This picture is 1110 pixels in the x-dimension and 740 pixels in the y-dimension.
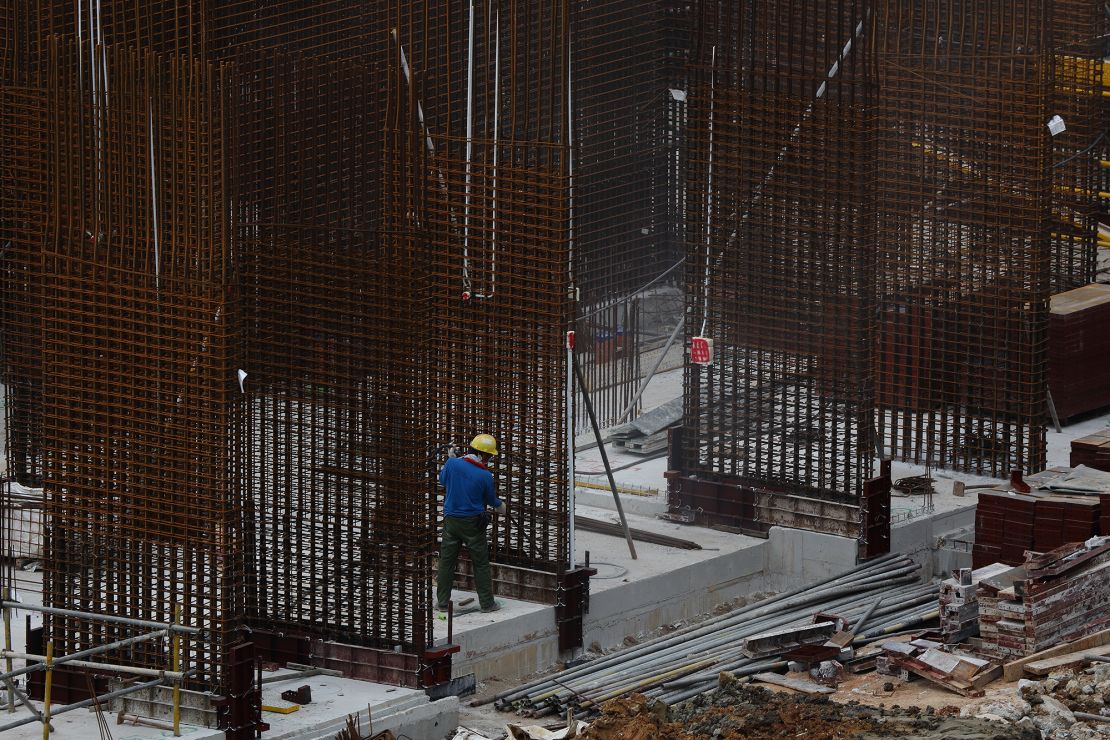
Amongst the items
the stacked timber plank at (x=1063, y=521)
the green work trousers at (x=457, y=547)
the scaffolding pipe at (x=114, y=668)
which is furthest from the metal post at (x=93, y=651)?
the stacked timber plank at (x=1063, y=521)

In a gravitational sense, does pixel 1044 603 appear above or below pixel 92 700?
above

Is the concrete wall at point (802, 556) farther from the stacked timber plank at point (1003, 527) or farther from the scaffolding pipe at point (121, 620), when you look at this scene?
the scaffolding pipe at point (121, 620)

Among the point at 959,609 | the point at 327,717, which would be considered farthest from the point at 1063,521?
the point at 327,717

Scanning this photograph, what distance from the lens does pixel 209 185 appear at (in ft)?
51.1

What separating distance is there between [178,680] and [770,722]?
414 centimetres

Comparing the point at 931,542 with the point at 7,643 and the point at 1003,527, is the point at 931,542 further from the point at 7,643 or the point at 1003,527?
the point at 7,643

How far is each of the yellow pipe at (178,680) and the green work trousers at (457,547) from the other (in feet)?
9.63

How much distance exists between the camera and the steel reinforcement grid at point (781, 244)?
21109 millimetres

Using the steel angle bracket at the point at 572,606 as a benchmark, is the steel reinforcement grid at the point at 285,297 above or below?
above

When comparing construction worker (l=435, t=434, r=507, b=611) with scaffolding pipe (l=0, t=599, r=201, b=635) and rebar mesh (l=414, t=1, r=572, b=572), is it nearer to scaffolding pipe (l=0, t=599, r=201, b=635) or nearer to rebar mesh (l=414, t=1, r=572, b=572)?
rebar mesh (l=414, t=1, r=572, b=572)

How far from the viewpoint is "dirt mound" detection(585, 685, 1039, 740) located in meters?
15.7

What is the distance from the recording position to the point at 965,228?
2391 cm

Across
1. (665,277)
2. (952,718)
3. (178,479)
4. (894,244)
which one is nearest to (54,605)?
(178,479)

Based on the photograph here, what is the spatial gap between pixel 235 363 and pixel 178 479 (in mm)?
899
